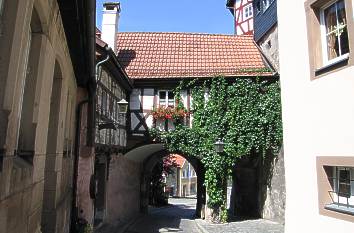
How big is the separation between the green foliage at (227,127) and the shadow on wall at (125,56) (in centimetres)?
260

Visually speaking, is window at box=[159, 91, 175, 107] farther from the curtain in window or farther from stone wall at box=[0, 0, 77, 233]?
stone wall at box=[0, 0, 77, 233]

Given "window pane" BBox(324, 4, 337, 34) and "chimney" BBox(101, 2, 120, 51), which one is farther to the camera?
"chimney" BBox(101, 2, 120, 51)

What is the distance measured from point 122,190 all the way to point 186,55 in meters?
5.95

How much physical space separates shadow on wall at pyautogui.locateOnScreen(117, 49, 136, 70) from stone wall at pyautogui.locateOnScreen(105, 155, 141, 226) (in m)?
3.68

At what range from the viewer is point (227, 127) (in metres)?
14.9

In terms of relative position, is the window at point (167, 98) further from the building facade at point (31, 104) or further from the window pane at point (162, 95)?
the building facade at point (31, 104)

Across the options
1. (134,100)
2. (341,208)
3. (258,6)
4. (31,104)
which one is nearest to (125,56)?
(134,100)

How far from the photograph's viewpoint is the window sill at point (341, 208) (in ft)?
19.3

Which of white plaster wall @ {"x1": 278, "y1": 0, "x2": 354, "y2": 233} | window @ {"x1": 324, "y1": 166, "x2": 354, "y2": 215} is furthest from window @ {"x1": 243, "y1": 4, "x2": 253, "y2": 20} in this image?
window @ {"x1": 324, "y1": 166, "x2": 354, "y2": 215}

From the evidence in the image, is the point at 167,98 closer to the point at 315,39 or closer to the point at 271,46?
the point at 271,46

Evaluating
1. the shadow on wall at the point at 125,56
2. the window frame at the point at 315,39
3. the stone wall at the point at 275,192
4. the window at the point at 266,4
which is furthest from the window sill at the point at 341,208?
the window at the point at 266,4

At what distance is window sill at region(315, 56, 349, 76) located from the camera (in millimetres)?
5944

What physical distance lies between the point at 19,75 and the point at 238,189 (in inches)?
651

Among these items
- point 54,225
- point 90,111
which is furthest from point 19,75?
point 90,111
